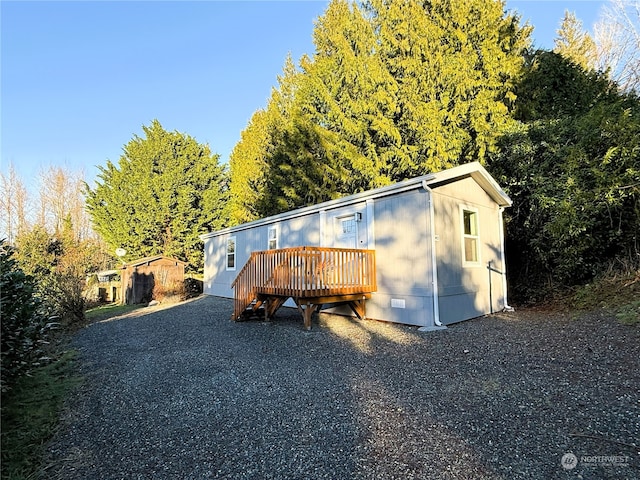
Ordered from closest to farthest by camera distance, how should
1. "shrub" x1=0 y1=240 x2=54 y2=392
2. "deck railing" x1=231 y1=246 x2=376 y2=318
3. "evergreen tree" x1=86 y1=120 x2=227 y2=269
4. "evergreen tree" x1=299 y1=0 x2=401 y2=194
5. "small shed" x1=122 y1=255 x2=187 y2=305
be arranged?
1. "shrub" x1=0 y1=240 x2=54 y2=392
2. "deck railing" x1=231 y1=246 x2=376 y2=318
3. "evergreen tree" x1=299 y1=0 x2=401 y2=194
4. "small shed" x1=122 y1=255 x2=187 y2=305
5. "evergreen tree" x1=86 y1=120 x2=227 y2=269

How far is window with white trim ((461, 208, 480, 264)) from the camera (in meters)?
7.77

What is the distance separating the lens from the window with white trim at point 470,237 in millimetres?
7765

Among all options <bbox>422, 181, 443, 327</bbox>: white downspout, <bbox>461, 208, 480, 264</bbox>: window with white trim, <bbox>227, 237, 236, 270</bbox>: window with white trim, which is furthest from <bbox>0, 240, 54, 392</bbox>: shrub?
<bbox>227, 237, 236, 270</bbox>: window with white trim

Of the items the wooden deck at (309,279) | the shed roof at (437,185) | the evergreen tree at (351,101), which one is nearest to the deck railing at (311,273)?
the wooden deck at (309,279)

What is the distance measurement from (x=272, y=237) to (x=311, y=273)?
4.68 meters

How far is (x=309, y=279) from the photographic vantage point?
6613 millimetres

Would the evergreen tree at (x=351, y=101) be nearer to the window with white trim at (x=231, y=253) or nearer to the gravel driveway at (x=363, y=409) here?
the window with white trim at (x=231, y=253)

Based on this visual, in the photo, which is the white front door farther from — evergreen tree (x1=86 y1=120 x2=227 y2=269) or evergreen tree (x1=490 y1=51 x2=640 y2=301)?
evergreen tree (x1=86 y1=120 x2=227 y2=269)

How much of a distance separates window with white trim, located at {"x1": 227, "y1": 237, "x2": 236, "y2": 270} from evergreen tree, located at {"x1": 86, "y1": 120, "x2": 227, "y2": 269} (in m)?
7.83

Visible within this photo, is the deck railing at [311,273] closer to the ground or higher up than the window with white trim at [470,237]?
closer to the ground

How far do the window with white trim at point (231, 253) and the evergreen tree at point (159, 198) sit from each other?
7.83 metres

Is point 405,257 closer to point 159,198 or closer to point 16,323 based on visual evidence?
point 16,323

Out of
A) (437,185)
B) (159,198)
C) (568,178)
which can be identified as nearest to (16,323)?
(437,185)

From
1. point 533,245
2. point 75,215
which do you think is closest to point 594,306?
point 533,245
